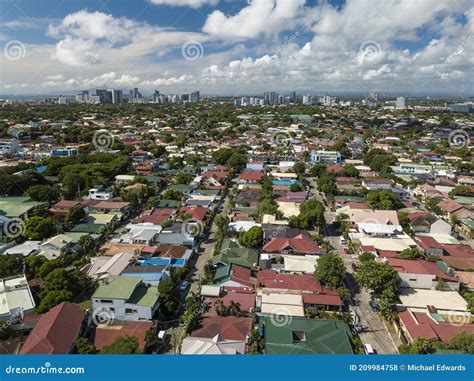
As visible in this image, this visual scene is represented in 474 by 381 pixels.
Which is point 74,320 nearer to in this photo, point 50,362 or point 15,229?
point 50,362

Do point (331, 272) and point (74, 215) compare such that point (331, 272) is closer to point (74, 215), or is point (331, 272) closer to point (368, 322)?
point (368, 322)

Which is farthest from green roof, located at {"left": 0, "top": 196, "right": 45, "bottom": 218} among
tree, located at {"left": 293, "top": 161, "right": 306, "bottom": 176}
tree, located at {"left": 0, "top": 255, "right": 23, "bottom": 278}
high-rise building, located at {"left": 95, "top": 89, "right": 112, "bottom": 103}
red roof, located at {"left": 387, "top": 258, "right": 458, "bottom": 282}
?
high-rise building, located at {"left": 95, "top": 89, "right": 112, "bottom": 103}

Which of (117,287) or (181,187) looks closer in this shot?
(117,287)

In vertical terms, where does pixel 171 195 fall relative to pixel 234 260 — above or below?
above

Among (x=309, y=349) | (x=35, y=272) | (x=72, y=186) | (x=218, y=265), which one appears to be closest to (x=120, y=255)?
(x=35, y=272)

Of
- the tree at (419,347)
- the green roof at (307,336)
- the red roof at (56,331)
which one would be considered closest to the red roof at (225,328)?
the green roof at (307,336)

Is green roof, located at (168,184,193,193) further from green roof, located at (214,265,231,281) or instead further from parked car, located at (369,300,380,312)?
parked car, located at (369,300,380,312)

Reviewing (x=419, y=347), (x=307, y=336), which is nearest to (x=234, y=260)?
(x=307, y=336)
